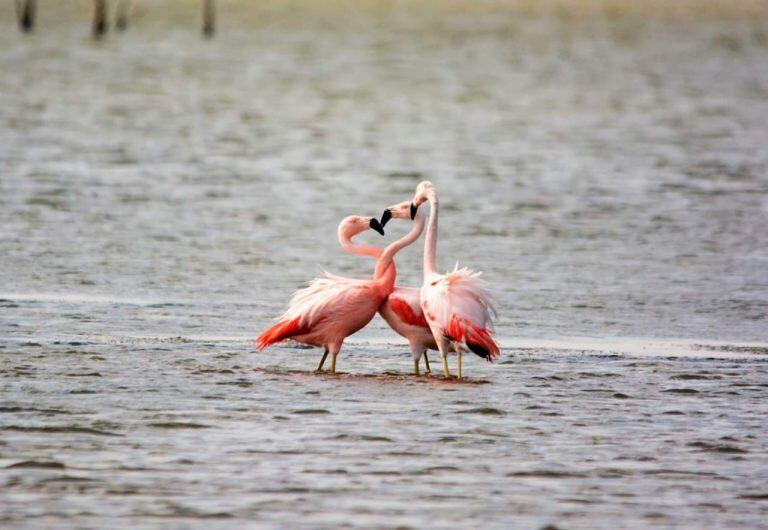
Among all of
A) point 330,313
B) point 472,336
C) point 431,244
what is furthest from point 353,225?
point 472,336

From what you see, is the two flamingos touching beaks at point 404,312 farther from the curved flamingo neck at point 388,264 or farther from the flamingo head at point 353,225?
the flamingo head at point 353,225

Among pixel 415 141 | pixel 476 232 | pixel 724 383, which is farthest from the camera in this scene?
pixel 415 141

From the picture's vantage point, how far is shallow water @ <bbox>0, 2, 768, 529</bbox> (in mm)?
7602

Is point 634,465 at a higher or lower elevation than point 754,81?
lower

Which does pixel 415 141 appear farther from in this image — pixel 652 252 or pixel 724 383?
pixel 724 383

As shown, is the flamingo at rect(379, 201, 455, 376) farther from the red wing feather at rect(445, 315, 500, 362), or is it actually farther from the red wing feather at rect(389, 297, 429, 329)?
the red wing feather at rect(445, 315, 500, 362)

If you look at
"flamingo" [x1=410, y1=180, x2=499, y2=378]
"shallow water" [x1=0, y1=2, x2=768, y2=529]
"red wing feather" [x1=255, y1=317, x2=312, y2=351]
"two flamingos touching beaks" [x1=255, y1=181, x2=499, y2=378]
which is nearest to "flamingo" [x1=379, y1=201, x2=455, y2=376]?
"two flamingos touching beaks" [x1=255, y1=181, x2=499, y2=378]

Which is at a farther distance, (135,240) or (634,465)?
(135,240)

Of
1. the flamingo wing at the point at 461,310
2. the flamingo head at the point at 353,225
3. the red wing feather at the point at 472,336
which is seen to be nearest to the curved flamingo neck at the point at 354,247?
the flamingo head at the point at 353,225

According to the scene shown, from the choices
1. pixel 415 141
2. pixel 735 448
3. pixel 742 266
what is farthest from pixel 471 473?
pixel 415 141

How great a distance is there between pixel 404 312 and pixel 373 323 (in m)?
2.04

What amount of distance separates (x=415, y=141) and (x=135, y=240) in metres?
13.1

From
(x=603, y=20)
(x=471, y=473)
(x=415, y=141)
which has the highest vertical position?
(x=603, y=20)

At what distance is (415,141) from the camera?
28344mm
